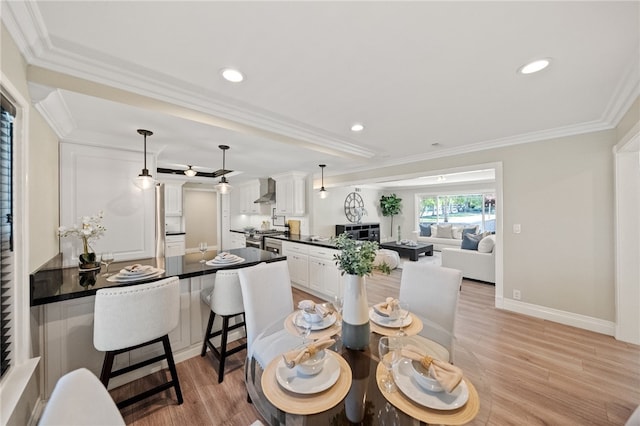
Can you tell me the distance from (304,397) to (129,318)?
52.4 inches

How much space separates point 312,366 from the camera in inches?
45.3

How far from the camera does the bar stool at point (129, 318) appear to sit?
1590 millimetres

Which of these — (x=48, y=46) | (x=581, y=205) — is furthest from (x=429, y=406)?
(x=581, y=205)

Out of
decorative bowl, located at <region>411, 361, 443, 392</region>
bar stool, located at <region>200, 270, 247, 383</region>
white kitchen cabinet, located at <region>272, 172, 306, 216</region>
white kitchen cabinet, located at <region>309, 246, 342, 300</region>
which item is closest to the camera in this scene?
decorative bowl, located at <region>411, 361, 443, 392</region>

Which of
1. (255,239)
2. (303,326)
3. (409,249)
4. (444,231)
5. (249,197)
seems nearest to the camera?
(303,326)

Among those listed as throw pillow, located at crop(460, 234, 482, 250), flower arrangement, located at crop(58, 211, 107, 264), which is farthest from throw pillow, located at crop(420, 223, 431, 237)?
flower arrangement, located at crop(58, 211, 107, 264)

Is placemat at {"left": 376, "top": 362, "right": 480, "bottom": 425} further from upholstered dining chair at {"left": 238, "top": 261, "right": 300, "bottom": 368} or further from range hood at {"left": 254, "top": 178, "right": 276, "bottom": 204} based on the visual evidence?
range hood at {"left": 254, "top": 178, "right": 276, "bottom": 204}

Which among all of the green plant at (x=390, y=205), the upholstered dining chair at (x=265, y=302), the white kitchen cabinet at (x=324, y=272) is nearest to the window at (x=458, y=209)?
the green plant at (x=390, y=205)

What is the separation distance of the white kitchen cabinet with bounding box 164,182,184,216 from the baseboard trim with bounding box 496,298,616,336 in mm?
7109

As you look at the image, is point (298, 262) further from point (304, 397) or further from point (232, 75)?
point (304, 397)

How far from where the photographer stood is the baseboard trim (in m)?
2.81

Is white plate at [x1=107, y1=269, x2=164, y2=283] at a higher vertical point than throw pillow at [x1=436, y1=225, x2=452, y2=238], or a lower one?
higher

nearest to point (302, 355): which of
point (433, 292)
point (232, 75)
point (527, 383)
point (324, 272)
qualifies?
point (433, 292)

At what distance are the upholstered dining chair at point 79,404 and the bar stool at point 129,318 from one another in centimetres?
92
